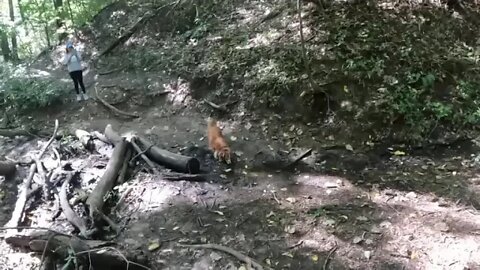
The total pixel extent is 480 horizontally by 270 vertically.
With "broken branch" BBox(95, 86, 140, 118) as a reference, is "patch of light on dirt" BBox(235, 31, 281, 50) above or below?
above

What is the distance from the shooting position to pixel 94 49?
13797 mm

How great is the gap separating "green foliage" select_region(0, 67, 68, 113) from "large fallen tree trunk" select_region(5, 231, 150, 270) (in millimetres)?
6329

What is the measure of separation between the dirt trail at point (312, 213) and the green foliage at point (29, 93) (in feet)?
12.5

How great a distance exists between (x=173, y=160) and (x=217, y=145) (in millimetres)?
820

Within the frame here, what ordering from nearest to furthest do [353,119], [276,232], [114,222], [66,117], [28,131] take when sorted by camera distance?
1. [276,232]
2. [114,222]
3. [353,119]
4. [28,131]
5. [66,117]

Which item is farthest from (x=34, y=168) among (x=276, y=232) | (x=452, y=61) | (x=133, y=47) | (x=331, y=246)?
(x=452, y=61)

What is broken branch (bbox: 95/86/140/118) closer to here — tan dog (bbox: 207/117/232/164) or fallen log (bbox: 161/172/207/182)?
tan dog (bbox: 207/117/232/164)

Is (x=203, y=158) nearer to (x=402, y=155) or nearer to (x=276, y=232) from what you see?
(x=276, y=232)

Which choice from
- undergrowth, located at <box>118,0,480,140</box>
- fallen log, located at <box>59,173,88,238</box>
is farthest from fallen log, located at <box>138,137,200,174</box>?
undergrowth, located at <box>118,0,480,140</box>

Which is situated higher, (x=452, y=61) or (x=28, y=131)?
(x=452, y=61)

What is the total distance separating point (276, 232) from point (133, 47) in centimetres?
880

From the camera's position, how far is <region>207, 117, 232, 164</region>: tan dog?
7.71 metres

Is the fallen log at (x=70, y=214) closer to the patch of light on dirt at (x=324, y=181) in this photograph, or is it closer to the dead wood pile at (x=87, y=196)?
the dead wood pile at (x=87, y=196)

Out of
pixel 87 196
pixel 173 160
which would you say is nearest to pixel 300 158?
pixel 173 160
